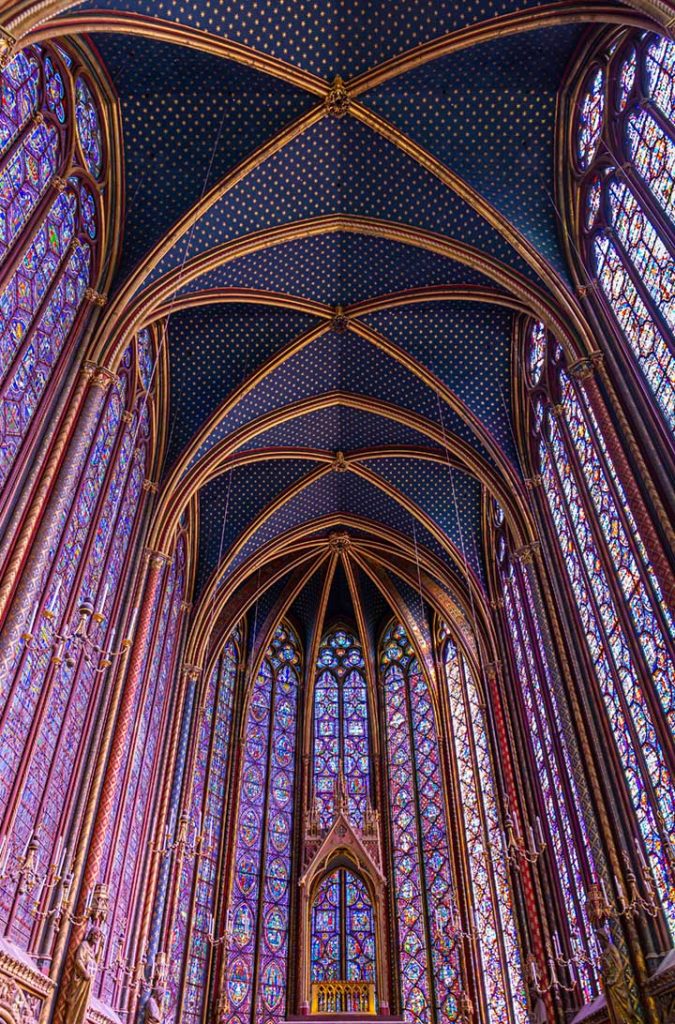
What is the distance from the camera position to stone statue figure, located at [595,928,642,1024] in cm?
1088

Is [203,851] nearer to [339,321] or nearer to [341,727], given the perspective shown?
[341,727]

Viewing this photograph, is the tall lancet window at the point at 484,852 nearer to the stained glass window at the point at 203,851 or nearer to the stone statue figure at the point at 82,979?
the stained glass window at the point at 203,851

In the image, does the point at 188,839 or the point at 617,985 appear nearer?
the point at 617,985

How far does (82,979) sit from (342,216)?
13566 mm

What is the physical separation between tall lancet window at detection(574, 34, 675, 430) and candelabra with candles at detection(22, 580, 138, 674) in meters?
8.34

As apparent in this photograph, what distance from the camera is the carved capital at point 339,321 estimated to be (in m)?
17.8

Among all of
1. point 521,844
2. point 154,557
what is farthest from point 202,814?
point 521,844

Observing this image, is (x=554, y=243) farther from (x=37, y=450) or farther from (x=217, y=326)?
(x=37, y=450)

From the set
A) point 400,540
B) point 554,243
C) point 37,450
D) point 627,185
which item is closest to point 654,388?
point 627,185

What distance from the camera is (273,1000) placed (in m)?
19.4

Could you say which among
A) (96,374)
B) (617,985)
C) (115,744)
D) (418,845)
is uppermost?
(96,374)

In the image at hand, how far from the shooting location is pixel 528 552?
16.7 m

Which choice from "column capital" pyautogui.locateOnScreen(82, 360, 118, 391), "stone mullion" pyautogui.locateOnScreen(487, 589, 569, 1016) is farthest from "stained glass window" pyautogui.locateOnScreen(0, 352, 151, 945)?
"stone mullion" pyautogui.locateOnScreen(487, 589, 569, 1016)

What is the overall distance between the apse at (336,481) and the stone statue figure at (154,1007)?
0.25 ft
